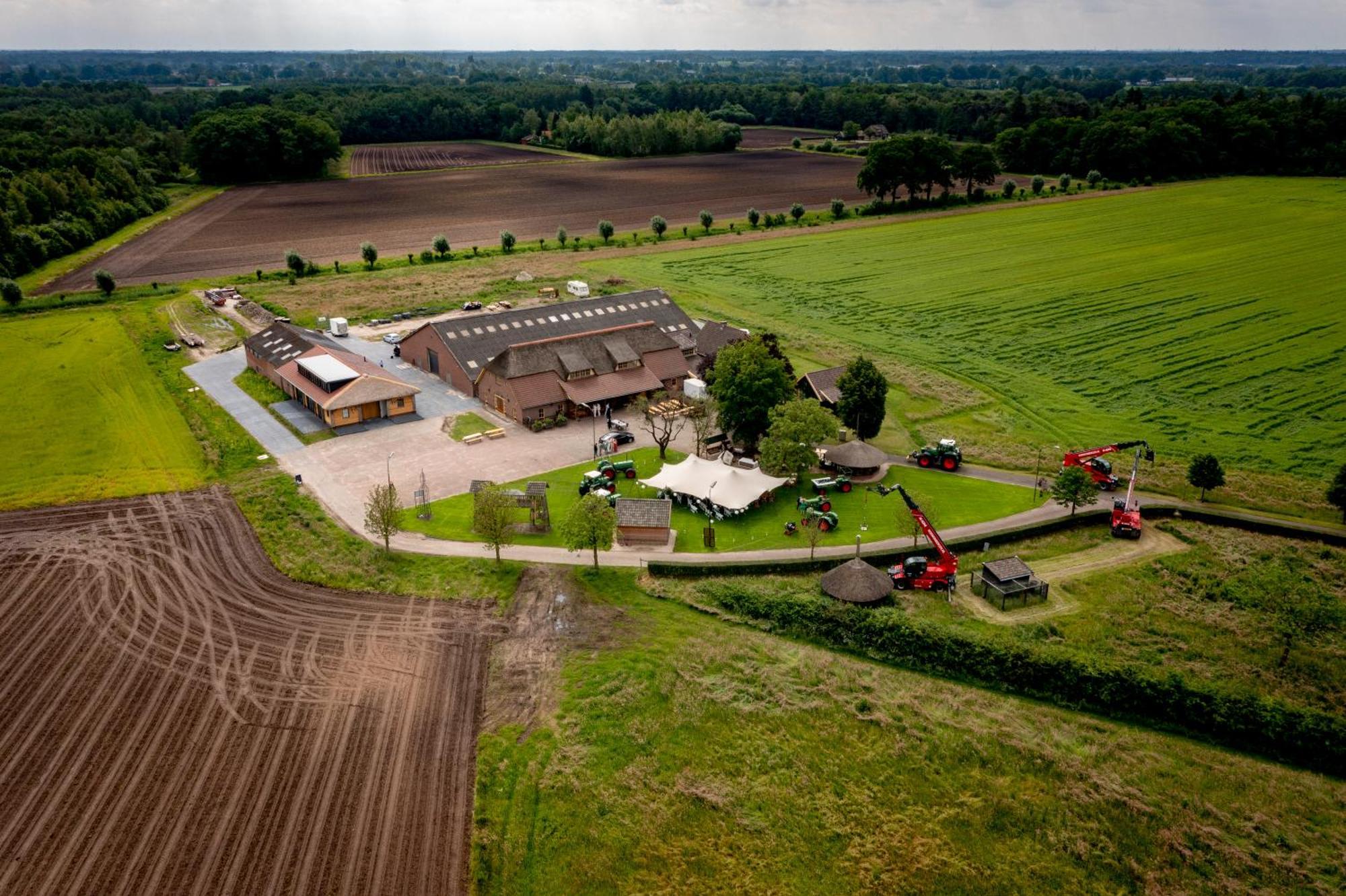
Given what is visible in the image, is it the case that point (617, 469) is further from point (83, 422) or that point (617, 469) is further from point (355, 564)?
point (83, 422)

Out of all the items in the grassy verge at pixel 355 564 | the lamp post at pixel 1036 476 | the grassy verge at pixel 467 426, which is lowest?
the grassy verge at pixel 355 564

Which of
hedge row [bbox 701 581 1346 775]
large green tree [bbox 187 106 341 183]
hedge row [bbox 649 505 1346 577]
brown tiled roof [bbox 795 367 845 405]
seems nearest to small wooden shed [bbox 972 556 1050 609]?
hedge row [bbox 649 505 1346 577]

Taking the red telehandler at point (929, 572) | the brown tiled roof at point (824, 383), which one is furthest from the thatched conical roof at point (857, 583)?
the brown tiled roof at point (824, 383)

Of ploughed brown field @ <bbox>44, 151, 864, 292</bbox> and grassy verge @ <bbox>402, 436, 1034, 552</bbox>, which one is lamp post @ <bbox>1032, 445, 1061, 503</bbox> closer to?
grassy verge @ <bbox>402, 436, 1034, 552</bbox>

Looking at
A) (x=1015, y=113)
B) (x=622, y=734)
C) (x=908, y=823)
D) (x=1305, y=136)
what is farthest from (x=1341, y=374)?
(x=1015, y=113)

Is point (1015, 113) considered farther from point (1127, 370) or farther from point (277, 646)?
point (277, 646)

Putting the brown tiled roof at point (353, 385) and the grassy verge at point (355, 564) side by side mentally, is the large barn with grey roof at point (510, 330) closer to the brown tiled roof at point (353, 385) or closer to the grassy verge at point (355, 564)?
the brown tiled roof at point (353, 385)

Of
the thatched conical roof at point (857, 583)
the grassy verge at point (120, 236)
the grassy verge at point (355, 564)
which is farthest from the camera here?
the grassy verge at point (120, 236)
